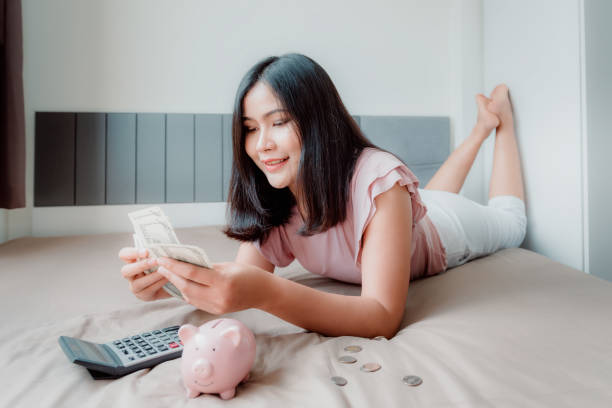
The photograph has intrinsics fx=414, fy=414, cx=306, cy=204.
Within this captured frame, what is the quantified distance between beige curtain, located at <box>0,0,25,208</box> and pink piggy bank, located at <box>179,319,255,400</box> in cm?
155

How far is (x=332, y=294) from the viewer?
2.48 feet

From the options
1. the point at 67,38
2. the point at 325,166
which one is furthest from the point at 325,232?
the point at 67,38

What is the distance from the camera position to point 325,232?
0.95 metres

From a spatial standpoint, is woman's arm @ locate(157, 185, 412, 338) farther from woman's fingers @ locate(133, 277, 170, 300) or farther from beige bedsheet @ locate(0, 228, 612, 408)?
woman's fingers @ locate(133, 277, 170, 300)

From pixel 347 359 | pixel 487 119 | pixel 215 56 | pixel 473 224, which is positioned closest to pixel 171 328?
pixel 347 359

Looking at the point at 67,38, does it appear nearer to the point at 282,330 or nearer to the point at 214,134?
the point at 214,134

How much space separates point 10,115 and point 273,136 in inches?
56.9

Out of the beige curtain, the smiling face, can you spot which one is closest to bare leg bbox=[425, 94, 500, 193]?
the smiling face

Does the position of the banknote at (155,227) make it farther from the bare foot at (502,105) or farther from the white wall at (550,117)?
the bare foot at (502,105)

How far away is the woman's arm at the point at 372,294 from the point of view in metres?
0.72

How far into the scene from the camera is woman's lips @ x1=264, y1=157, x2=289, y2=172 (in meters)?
0.87

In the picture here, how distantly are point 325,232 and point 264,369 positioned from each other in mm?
395

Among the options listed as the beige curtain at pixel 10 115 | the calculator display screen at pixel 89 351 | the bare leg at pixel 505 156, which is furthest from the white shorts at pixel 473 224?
the beige curtain at pixel 10 115

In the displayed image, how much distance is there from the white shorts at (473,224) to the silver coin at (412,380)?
2.41 ft
